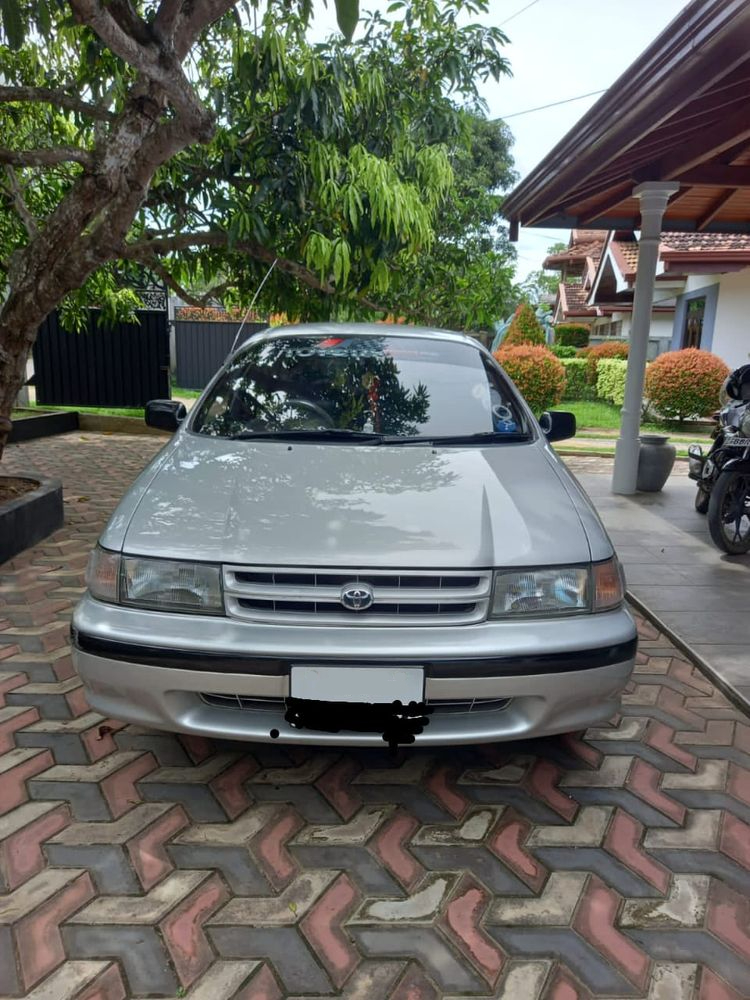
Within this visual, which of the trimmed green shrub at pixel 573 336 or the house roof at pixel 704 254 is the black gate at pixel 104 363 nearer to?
the house roof at pixel 704 254

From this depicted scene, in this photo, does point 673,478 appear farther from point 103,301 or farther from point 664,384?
point 103,301

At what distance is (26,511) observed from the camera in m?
4.64

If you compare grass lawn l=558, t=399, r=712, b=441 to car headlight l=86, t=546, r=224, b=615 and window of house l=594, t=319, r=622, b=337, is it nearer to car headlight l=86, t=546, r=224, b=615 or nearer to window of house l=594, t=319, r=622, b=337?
car headlight l=86, t=546, r=224, b=615

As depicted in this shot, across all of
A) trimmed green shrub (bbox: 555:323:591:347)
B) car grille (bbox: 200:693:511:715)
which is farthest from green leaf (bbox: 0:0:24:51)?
trimmed green shrub (bbox: 555:323:591:347)

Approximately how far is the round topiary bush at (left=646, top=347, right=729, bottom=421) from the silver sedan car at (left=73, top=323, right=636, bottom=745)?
1049 cm

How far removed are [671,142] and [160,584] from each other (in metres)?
4.76

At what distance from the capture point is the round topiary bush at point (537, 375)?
1241 cm

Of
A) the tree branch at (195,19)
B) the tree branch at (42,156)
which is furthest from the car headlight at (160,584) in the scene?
the tree branch at (42,156)

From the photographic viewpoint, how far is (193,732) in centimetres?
210

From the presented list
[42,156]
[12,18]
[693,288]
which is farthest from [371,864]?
[693,288]

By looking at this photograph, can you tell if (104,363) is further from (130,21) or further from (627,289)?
(627,289)

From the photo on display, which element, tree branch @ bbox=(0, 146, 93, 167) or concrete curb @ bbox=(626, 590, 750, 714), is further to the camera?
tree branch @ bbox=(0, 146, 93, 167)

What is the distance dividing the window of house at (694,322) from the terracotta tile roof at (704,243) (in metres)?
1.37

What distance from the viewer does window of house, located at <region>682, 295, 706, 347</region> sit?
14.9 m
